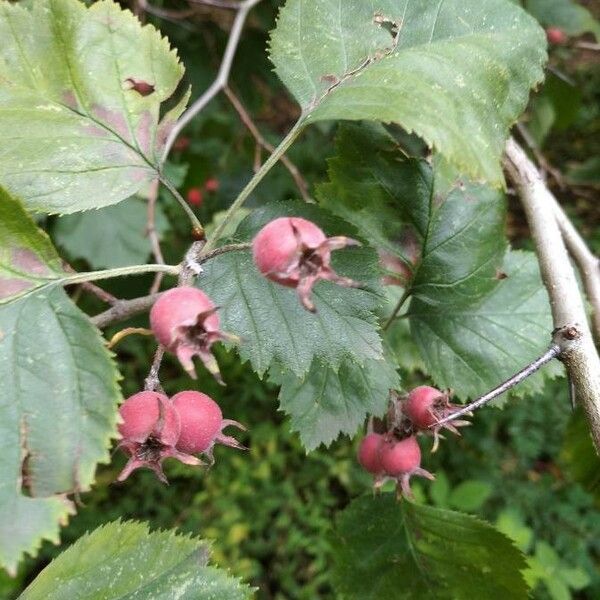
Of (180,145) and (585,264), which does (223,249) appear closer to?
(585,264)

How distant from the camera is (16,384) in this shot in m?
0.68

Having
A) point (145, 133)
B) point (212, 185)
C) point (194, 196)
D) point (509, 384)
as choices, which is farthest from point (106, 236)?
point (509, 384)

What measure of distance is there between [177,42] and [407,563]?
166 centimetres

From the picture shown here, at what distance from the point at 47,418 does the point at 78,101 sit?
396mm

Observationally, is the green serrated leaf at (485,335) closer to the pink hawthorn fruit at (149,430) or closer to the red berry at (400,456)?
the red berry at (400,456)

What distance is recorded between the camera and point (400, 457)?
98 cm

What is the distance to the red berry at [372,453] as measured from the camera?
3.33 feet

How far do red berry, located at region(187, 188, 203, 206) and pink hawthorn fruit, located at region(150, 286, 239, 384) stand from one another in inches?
77.5

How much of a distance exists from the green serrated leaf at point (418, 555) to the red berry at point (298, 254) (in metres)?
0.73

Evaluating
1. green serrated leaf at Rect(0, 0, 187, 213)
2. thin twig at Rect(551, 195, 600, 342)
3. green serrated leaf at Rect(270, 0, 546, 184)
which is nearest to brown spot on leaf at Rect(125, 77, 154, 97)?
green serrated leaf at Rect(0, 0, 187, 213)

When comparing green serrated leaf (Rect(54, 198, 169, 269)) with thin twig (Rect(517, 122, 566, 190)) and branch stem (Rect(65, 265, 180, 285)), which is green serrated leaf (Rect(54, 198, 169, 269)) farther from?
branch stem (Rect(65, 265, 180, 285))

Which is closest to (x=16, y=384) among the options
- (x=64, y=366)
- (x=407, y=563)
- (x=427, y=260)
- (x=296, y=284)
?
(x=64, y=366)

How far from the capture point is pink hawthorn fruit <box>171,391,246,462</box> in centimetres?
75

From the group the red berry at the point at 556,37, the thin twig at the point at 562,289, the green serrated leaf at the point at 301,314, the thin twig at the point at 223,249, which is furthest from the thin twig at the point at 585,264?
the red berry at the point at 556,37
